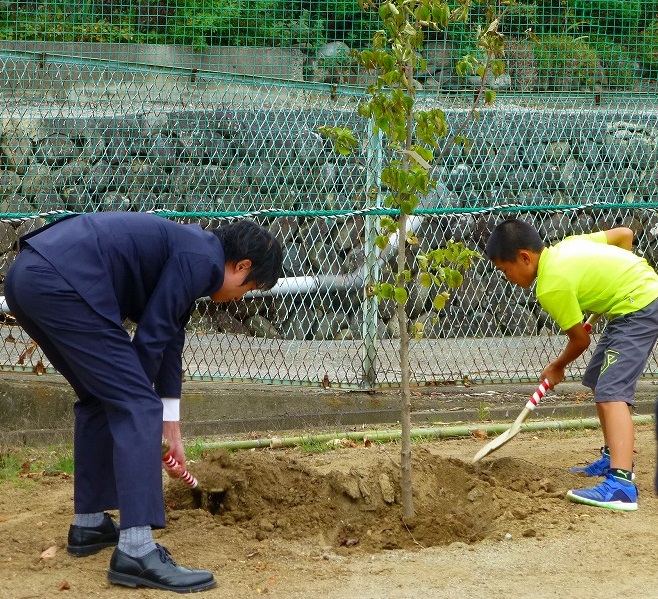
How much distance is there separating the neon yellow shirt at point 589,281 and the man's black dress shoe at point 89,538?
7.16 ft

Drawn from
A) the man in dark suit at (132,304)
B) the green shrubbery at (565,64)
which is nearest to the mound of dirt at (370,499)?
the man in dark suit at (132,304)

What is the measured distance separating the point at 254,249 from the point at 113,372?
0.66 meters

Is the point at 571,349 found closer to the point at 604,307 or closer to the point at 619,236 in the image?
the point at 604,307

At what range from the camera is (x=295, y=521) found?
4219 mm

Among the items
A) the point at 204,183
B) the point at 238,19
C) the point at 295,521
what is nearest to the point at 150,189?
the point at 204,183

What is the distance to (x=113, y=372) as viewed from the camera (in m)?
3.33

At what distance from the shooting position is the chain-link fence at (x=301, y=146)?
21.7 ft

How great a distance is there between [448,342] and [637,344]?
258 centimetres

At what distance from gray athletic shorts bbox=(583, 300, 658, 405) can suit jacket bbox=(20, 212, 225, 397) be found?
2053 mm

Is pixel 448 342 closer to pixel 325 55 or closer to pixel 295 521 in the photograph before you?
pixel 325 55

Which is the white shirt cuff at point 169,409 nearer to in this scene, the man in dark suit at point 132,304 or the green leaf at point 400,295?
the man in dark suit at point 132,304

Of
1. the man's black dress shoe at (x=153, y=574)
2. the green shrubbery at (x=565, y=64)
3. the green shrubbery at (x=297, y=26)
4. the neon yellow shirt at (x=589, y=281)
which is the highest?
the green shrubbery at (x=297, y=26)

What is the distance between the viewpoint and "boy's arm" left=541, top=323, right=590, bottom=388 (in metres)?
4.38

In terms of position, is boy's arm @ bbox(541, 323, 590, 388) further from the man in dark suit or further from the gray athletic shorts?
the man in dark suit
